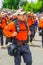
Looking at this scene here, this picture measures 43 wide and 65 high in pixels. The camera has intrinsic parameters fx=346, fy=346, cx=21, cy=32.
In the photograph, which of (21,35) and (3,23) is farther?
(3,23)

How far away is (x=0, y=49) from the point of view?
14.3 meters

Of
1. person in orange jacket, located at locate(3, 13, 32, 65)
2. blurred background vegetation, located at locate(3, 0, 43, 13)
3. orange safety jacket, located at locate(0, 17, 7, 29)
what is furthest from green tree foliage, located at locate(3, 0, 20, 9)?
person in orange jacket, located at locate(3, 13, 32, 65)

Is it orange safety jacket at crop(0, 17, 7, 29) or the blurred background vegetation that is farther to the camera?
the blurred background vegetation

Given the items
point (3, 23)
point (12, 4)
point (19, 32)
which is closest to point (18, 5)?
point (12, 4)

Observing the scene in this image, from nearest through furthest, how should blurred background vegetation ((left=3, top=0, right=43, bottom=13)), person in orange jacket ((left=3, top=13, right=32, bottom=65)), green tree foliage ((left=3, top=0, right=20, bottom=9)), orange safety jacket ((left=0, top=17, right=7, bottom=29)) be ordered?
person in orange jacket ((left=3, top=13, right=32, bottom=65)), orange safety jacket ((left=0, top=17, right=7, bottom=29)), blurred background vegetation ((left=3, top=0, right=43, bottom=13)), green tree foliage ((left=3, top=0, right=20, bottom=9))

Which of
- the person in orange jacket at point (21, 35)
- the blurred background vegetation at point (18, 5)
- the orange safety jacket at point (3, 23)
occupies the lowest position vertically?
the person in orange jacket at point (21, 35)

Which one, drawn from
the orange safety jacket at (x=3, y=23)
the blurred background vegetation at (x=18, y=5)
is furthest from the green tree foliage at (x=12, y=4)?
the orange safety jacket at (x=3, y=23)

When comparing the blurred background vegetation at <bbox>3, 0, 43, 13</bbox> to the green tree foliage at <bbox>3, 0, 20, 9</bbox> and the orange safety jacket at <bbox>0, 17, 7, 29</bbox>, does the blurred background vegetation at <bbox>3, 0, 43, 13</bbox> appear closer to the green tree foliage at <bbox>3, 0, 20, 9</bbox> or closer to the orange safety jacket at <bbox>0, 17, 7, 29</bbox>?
the green tree foliage at <bbox>3, 0, 20, 9</bbox>

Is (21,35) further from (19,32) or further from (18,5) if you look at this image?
(18,5)

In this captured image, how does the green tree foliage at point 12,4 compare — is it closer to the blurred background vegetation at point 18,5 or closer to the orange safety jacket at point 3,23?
the blurred background vegetation at point 18,5

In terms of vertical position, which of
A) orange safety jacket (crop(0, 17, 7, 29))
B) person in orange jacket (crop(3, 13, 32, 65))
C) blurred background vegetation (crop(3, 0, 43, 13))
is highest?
blurred background vegetation (crop(3, 0, 43, 13))

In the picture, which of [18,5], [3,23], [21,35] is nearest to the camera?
[21,35]

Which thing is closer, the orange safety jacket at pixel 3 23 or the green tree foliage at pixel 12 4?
the orange safety jacket at pixel 3 23

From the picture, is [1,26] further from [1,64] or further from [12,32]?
[12,32]
